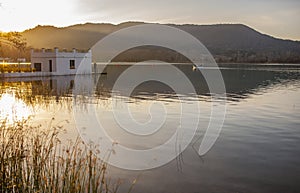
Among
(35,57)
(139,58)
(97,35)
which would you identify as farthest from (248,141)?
(97,35)

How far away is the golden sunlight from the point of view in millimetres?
14194

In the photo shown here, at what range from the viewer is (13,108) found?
52.5 ft

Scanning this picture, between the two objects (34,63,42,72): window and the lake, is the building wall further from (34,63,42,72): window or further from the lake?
the lake

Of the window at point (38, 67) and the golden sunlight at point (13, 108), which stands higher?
the window at point (38, 67)

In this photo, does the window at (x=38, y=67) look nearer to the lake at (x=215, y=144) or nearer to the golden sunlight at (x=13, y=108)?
the golden sunlight at (x=13, y=108)

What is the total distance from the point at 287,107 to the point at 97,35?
172995 millimetres

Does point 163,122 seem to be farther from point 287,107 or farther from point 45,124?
point 287,107

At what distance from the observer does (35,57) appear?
44094 millimetres

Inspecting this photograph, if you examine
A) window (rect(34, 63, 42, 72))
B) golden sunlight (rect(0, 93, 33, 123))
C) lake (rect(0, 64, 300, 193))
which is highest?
window (rect(34, 63, 42, 72))

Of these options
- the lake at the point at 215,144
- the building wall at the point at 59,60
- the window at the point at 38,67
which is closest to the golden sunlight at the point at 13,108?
the lake at the point at 215,144

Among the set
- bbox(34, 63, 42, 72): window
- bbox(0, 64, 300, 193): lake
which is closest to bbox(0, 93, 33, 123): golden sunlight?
bbox(0, 64, 300, 193): lake

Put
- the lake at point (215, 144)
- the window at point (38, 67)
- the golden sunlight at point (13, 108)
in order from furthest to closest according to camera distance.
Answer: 1. the window at point (38, 67)
2. the golden sunlight at point (13, 108)
3. the lake at point (215, 144)

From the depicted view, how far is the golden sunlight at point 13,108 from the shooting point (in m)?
14.2

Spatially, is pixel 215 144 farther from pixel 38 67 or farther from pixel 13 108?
pixel 38 67
